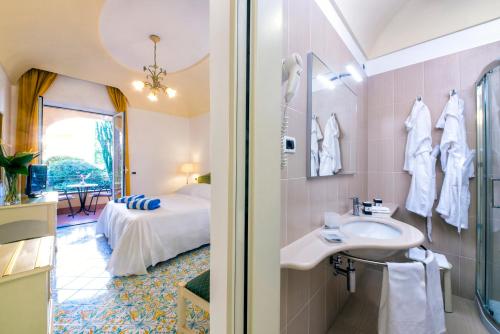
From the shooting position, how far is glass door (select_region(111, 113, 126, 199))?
11.7 ft

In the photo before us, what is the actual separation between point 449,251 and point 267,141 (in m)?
2.22

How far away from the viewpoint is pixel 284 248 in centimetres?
89

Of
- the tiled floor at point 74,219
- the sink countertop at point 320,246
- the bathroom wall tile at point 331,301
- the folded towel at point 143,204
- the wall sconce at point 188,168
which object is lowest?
the tiled floor at point 74,219

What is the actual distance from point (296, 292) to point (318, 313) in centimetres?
39

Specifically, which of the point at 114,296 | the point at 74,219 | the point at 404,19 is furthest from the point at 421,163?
the point at 74,219

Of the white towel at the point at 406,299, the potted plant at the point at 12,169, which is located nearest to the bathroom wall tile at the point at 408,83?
the white towel at the point at 406,299

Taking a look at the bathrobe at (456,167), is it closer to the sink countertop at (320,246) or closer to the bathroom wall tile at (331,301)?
the sink countertop at (320,246)

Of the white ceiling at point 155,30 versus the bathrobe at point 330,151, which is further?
the white ceiling at point 155,30

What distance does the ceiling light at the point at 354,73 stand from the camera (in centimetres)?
161

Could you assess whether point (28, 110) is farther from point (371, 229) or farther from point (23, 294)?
point (371, 229)

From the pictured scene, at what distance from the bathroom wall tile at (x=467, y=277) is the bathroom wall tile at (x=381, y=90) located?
1.54 meters

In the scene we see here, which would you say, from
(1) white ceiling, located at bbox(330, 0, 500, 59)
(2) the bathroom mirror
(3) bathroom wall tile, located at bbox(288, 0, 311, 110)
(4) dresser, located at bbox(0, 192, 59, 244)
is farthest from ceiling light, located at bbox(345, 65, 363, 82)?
(4) dresser, located at bbox(0, 192, 59, 244)

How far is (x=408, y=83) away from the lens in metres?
1.86

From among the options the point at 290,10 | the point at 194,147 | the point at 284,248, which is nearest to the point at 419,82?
the point at 290,10
